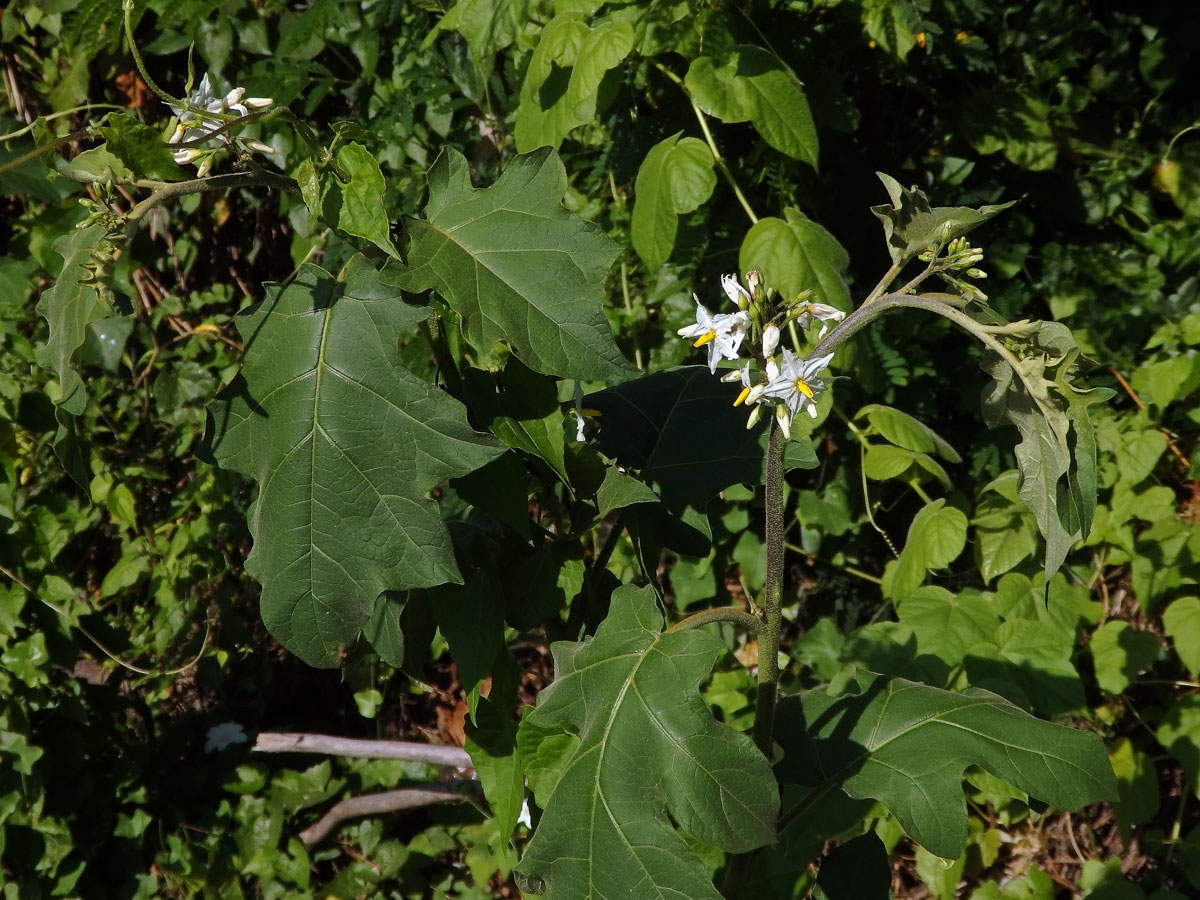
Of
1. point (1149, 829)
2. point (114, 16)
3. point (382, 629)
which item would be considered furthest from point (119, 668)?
point (1149, 829)

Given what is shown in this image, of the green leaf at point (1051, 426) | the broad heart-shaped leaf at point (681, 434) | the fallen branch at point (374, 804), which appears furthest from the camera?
the fallen branch at point (374, 804)

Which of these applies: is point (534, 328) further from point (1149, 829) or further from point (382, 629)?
point (1149, 829)

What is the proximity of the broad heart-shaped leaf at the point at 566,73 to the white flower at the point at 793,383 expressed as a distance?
3.47ft

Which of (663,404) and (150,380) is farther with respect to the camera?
(150,380)

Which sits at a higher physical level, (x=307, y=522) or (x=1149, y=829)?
(x=307, y=522)

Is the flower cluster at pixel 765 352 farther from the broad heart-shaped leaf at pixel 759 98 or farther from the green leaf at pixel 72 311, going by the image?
the broad heart-shaped leaf at pixel 759 98

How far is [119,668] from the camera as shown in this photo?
113 inches

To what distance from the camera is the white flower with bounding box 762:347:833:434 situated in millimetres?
999

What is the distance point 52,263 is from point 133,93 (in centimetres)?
83

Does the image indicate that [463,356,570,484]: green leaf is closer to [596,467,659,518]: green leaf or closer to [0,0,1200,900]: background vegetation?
[596,467,659,518]: green leaf

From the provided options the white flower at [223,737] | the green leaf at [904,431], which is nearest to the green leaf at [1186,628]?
the green leaf at [904,431]

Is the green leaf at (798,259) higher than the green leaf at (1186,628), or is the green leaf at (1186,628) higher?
the green leaf at (798,259)

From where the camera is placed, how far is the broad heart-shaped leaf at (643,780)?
0.99 metres

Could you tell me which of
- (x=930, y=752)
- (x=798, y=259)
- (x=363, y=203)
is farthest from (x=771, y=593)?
(x=798, y=259)
